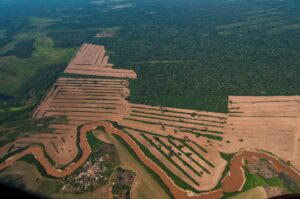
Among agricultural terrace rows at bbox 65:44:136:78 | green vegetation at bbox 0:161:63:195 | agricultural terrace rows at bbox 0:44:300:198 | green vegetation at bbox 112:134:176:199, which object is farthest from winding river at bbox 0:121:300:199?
agricultural terrace rows at bbox 65:44:136:78

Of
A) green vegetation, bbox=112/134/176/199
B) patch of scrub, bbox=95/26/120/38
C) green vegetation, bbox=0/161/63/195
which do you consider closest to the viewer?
green vegetation, bbox=112/134/176/199

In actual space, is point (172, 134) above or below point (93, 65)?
below

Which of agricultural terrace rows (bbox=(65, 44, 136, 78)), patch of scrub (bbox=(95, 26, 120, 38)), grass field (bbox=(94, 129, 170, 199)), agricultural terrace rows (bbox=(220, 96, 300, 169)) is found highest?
patch of scrub (bbox=(95, 26, 120, 38))

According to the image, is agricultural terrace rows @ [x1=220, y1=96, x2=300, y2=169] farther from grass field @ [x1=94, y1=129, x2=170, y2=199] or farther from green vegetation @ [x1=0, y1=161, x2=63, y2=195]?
green vegetation @ [x1=0, y1=161, x2=63, y2=195]

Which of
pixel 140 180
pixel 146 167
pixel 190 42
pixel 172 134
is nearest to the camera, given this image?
pixel 140 180

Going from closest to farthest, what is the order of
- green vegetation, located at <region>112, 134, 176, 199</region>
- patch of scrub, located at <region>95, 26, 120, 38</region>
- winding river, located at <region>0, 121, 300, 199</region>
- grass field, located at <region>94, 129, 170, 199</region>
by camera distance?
1. grass field, located at <region>94, 129, 170, 199</region>
2. winding river, located at <region>0, 121, 300, 199</region>
3. green vegetation, located at <region>112, 134, 176, 199</region>
4. patch of scrub, located at <region>95, 26, 120, 38</region>

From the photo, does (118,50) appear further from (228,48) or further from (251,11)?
(251,11)

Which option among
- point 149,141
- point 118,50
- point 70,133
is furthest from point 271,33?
point 70,133

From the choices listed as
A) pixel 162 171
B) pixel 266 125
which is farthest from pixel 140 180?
pixel 266 125

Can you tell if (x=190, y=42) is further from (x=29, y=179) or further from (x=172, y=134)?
(x=29, y=179)

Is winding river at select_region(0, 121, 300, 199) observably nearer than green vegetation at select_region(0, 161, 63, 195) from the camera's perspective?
Yes
